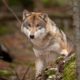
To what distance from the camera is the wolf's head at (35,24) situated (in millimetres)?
9008

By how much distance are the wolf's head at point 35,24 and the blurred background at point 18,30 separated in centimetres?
218

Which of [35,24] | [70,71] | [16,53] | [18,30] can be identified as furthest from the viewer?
[18,30]

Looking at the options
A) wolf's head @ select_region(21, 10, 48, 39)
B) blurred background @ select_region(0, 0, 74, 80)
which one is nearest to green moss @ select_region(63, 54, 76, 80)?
wolf's head @ select_region(21, 10, 48, 39)

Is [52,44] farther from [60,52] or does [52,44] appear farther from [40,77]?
[40,77]

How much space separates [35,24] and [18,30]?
9662 millimetres

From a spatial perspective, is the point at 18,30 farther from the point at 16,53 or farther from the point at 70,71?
the point at 70,71

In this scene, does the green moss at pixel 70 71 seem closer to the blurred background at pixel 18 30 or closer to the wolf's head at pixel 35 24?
the wolf's head at pixel 35 24

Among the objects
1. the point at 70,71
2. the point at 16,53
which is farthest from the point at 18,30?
the point at 70,71

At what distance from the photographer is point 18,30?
1888 cm

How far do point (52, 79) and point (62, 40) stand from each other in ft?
6.57

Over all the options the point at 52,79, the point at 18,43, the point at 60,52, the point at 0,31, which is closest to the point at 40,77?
the point at 52,79

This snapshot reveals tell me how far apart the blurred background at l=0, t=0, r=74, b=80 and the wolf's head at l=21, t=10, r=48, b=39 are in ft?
7.14

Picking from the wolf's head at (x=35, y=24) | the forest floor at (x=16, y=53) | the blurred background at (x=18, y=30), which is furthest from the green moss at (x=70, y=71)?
the blurred background at (x=18, y=30)

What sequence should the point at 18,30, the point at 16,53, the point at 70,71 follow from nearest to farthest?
the point at 70,71 < the point at 16,53 < the point at 18,30
